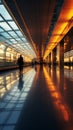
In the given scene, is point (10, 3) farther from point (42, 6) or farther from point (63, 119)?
point (63, 119)

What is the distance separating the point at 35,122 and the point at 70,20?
759 inches

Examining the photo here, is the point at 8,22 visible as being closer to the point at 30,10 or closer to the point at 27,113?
the point at 30,10

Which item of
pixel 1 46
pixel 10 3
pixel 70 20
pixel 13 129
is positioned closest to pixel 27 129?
pixel 13 129

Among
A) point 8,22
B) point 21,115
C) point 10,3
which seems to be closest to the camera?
point 21,115

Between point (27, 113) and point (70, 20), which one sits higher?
point (70, 20)

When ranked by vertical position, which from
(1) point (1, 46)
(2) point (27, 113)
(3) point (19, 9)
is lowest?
(2) point (27, 113)

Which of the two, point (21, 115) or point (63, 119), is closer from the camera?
point (63, 119)

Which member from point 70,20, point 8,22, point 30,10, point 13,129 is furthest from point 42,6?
point 13,129

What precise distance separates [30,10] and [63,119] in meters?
13.5

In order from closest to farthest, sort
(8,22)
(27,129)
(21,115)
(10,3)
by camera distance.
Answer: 1. (27,129)
2. (21,115)
3. (10,3)
4. (8,22)

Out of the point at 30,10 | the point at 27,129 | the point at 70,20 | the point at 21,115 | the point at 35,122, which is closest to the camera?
the point at 27,129

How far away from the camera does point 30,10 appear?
16078mm

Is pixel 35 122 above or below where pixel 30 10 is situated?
below

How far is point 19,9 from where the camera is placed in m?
15.4
